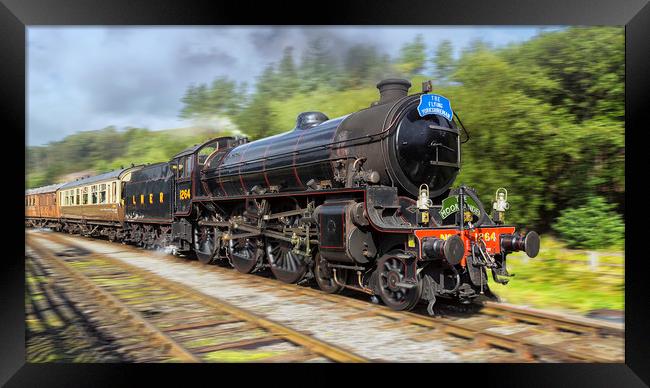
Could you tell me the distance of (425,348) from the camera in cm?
506

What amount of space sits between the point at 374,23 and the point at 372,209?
2932 mm

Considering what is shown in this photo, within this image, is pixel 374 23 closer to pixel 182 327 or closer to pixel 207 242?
pixel 182 327

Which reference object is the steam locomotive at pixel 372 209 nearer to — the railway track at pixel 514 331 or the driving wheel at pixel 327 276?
the driving wheel at pixel 327 276

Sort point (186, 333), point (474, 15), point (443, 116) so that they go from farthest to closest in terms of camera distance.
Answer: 1. point (443, 116)
2. point (186, 333)
3. point (474, 15)

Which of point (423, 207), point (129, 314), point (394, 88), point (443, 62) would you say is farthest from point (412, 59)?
point (129, 314)

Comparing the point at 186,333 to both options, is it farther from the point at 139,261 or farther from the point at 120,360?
the point at 139,261

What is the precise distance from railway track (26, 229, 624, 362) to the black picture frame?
42cm

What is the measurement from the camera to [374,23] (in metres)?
4.36

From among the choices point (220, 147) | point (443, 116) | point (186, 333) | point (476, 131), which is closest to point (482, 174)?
point (476, 131)

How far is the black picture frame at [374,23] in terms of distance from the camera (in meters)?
4.27

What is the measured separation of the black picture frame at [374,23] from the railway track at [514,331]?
1.39ft

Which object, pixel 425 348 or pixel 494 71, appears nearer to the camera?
pixel 425 348

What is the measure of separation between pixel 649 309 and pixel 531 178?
6.68m

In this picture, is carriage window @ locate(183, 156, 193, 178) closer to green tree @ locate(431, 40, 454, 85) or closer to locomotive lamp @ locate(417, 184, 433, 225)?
green tree @ locate(431, 40, 454, 85)
